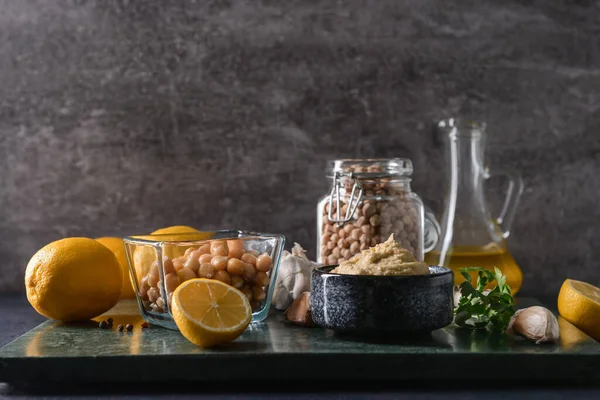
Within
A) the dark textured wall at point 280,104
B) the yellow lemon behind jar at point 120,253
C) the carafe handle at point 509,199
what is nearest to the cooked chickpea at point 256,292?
the yellow lemon behind jar at point 120,253

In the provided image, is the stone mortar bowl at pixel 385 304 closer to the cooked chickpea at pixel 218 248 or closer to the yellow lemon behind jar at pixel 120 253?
the cooked chickpea at pixel 218 248

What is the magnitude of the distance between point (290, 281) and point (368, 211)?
18cm

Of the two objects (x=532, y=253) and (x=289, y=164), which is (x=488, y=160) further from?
(x=289, y=164)

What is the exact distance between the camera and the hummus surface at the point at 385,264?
1.01 metres

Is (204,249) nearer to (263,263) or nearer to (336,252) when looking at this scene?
(263,263)

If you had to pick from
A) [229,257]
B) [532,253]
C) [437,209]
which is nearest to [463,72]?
[437,209]

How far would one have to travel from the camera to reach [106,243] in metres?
1.37

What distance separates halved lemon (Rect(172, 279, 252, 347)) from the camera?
95 centimetres

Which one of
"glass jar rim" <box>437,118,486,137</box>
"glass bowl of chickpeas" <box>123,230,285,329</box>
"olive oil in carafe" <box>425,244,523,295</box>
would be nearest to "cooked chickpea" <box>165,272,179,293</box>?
"glass bowl of chickpeas" <box>123,230,285,329</box>

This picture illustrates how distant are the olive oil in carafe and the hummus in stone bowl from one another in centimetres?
32

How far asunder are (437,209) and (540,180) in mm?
230

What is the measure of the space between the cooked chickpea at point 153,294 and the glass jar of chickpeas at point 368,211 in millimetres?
317

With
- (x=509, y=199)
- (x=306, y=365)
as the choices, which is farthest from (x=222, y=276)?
(x=509, y=199)

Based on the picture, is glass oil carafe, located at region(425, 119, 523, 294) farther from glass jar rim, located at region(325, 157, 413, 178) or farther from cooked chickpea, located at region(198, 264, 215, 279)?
cooked chickpea, located at region(198, 264, 215, 279)
